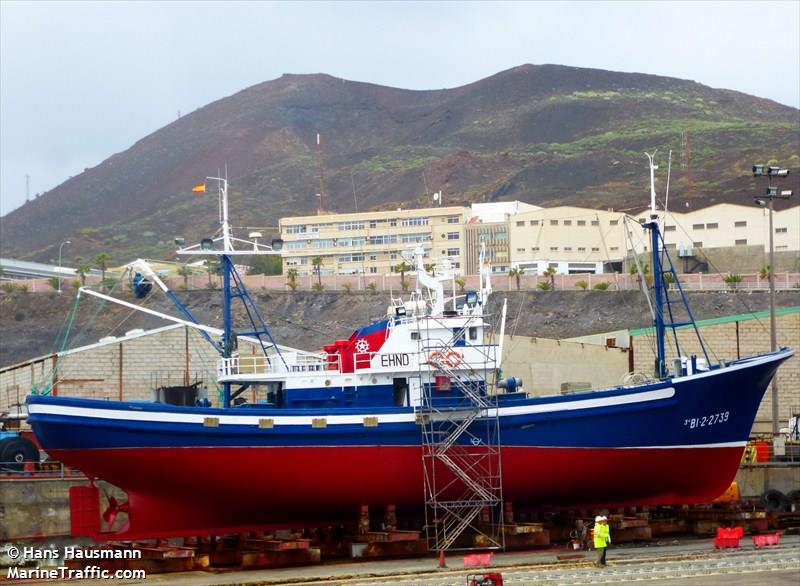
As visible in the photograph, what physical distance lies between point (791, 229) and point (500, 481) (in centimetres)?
7343

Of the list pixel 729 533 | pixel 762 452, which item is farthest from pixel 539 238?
pixel 729 533

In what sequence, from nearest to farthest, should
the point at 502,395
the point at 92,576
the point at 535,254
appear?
the point at 92,576
the point at 502,395
the point at 535,254

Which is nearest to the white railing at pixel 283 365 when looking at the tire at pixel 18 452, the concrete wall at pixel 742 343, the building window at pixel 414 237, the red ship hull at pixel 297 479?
the red ship hull at pixel 297 479

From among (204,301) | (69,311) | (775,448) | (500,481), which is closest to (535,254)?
(204,301)

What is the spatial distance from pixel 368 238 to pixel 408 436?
99065 mm

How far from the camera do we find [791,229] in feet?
332

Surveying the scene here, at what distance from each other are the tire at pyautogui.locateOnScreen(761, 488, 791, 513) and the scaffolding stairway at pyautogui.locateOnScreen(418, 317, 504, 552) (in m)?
9.37

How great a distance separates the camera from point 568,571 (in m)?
27.7

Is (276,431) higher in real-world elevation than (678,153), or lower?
lower

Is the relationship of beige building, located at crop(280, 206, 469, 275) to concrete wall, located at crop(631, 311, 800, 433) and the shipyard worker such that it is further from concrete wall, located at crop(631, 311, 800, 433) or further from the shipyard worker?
the shipyard worker

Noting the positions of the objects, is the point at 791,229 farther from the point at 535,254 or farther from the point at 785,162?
the point at 785,162

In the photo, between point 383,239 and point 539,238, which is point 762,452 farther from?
point 383,239

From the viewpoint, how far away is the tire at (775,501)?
1558 inches

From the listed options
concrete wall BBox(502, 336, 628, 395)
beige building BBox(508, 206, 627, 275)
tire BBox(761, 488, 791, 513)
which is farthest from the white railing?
beige building BBox(508, 206, 627, 275)
